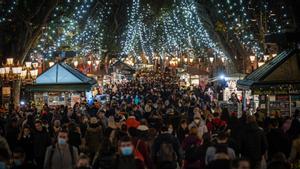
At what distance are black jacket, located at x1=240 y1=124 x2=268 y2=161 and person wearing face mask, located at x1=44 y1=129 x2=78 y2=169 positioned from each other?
3785 millimetres

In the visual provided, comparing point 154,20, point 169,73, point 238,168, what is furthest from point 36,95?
point 154,20

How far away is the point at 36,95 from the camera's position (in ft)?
91.5

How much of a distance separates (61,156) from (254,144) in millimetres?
4173

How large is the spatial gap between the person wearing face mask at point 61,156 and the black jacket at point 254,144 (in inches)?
149

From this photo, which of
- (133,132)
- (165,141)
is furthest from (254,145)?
(133,132)

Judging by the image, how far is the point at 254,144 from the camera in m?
12.3

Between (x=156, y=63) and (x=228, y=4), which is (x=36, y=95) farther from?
(x=156, y=63)

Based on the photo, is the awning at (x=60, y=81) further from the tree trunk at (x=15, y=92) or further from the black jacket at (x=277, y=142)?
the black jacket at (x=277, y=142)

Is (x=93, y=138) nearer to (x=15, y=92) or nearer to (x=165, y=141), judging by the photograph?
(x=165, y=141)

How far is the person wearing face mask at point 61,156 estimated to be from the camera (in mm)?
10406

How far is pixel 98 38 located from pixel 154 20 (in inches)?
1398

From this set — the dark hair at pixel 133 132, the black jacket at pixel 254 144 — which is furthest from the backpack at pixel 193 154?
the dark hair at pixel 133 132

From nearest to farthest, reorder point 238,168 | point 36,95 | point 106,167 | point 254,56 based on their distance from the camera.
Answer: point 238,168 → point 106,167 → point 36,95 → point 254,56

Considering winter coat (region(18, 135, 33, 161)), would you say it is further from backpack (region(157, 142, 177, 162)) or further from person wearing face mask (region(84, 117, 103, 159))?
backpack (region(157, 142, 177, 162))
